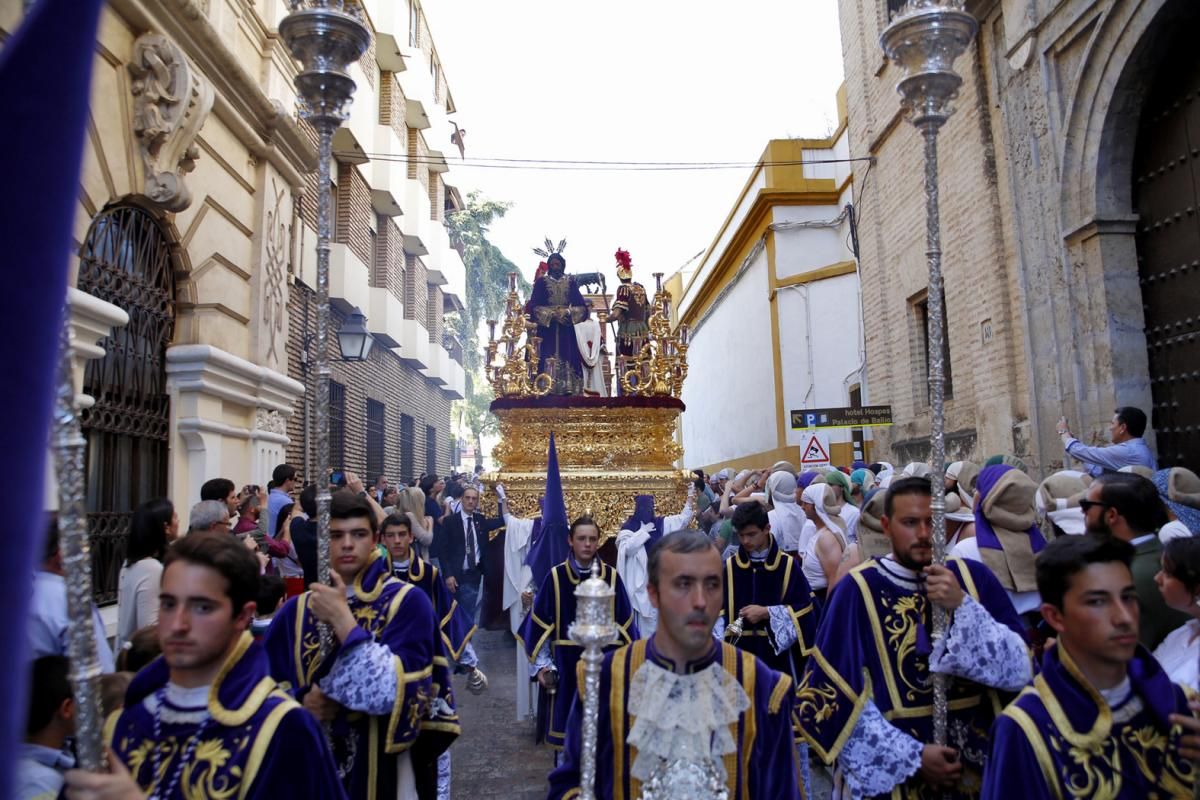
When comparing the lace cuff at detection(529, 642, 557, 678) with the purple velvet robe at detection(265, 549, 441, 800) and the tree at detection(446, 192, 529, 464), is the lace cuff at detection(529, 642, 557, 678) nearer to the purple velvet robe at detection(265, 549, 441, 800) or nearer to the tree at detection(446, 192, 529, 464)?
the purple velvet robe at detection(265, 549, 441, 800)

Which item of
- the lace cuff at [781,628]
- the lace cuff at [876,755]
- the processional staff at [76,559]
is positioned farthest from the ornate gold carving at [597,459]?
the processional staff at [76,559]

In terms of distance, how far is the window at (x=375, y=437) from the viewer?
1622 cm

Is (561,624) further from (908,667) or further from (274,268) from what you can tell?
(274,268)

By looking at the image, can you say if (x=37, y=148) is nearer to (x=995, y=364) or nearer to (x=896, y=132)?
(x=995, y=364)

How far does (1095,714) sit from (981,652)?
21.2 inches

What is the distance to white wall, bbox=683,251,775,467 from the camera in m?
19.4

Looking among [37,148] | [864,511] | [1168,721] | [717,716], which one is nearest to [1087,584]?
[1168,721]

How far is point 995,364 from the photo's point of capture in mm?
9406

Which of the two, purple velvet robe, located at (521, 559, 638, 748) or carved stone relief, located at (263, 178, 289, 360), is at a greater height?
carved stone relief, located at (263, 178, 289, 360)

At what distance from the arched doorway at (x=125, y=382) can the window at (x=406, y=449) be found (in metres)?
12.6

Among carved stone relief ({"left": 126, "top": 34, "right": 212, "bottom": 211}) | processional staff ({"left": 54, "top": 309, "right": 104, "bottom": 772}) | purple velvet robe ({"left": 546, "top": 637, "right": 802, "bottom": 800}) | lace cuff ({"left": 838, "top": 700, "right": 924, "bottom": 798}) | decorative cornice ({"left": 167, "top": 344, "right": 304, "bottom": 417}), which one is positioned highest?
carved stone relief ({"left": 126, "top": 34, "right": 212, "bottom": 211})

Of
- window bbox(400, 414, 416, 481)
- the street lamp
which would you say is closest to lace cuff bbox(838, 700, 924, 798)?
the street lamp

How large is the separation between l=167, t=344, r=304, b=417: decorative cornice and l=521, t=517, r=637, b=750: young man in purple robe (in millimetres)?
3705

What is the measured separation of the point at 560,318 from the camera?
9328 mm
